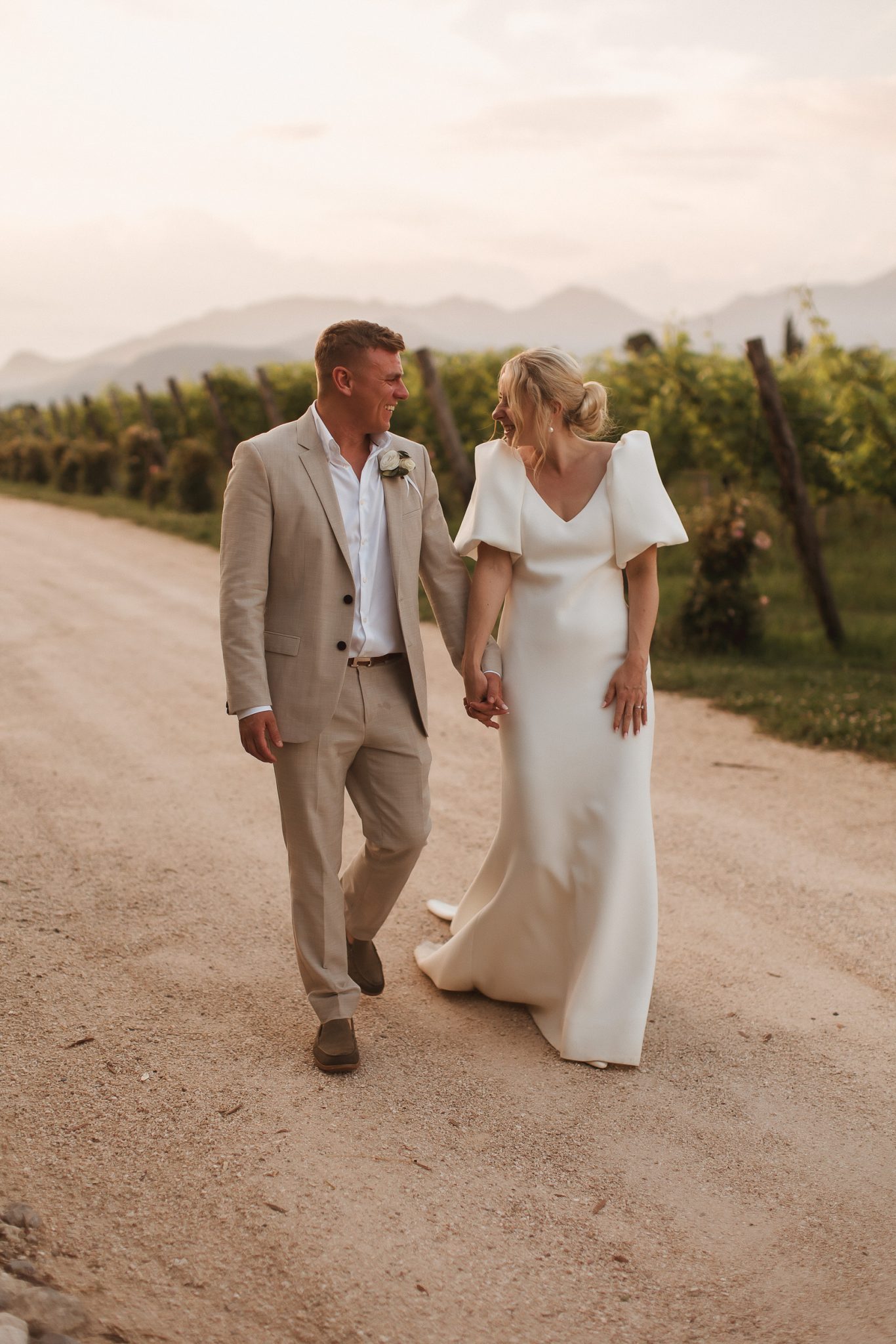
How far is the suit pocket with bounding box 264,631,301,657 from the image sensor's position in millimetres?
3324

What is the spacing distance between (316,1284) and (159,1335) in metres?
0.35

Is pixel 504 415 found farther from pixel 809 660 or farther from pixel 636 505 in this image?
pixel 809 660

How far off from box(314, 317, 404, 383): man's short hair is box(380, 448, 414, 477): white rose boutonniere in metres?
0.27

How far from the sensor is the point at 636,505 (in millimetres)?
3459

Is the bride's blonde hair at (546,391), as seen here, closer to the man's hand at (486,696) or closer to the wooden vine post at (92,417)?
the man's hand at (486,696)

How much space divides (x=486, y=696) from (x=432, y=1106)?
3.95 feet

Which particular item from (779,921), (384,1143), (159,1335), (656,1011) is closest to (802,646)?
(779,921)

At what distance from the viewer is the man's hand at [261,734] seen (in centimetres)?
323

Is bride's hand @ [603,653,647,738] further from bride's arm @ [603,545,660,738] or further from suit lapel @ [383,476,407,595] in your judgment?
suit lapel @ [383,476,407,595]

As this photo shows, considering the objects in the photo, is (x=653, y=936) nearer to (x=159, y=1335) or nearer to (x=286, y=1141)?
(x=286, y=1141)

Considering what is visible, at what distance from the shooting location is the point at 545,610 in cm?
354

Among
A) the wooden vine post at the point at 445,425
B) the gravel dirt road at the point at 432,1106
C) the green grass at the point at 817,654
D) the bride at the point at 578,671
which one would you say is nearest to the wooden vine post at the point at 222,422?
the wooden vine post at the point at 445,425

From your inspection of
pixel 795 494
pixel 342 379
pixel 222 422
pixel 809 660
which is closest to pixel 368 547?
pixel 342 379

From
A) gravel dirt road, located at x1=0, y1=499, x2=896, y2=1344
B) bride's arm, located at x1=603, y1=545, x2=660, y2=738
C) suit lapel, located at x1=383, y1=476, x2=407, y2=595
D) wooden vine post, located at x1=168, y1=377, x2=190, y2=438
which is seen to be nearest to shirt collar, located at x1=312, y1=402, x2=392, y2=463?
suit lapel, located at x1=383, y1=476, x2=407, y2=595
